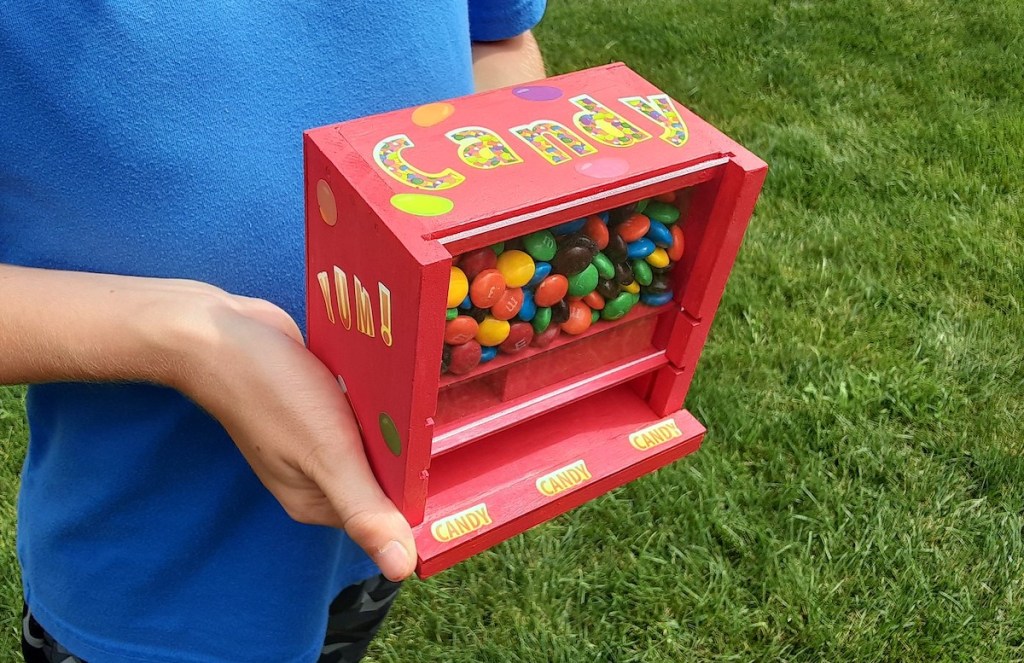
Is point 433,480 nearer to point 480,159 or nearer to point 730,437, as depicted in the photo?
point 480,159

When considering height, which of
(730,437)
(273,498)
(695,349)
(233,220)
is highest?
(233,220)

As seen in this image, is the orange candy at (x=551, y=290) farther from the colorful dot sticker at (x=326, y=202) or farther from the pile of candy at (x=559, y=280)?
the colorful dot sticker at (x=326, y=202)

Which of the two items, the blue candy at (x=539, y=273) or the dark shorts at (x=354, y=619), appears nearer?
the blue candy at (x=539, y=273)

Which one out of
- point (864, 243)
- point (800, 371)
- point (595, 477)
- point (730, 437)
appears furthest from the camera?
point (864, 243)

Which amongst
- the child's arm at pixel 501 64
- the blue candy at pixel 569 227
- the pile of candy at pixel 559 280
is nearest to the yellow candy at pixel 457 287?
the pile of candy at pixel 559 280

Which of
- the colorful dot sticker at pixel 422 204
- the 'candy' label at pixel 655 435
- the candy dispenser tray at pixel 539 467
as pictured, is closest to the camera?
the colorful dot sticker at pixel 422 204

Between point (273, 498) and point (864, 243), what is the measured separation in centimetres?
219

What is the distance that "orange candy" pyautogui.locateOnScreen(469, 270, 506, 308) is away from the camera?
0.82 metres

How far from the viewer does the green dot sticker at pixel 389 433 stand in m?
0.84

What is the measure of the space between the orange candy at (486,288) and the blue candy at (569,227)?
8cm

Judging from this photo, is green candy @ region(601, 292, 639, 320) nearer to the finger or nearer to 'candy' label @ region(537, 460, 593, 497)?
'candy' label @ region(537, 460, 593, 497)

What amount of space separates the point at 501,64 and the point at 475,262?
0.48m

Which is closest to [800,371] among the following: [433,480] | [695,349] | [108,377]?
[695,349]

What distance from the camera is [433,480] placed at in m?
0.99
